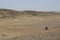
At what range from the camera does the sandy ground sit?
3.49 feet

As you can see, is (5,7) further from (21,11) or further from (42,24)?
(42,24)

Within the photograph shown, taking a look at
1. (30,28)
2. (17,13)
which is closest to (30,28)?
(30,28)

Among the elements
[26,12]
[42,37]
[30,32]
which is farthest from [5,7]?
[42,37]

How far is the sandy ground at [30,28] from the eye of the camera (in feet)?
3.49

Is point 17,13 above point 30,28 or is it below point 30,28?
above

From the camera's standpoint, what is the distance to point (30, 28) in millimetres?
1131

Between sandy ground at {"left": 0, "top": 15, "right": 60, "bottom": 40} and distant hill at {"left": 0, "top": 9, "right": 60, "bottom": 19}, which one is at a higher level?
distant hill at {"left": 0, "top": 9, "right": 60, "bottom": 19}

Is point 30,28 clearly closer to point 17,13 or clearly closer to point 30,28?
point 30,28

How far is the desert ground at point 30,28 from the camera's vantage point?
1.07m

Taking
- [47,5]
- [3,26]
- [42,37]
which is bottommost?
[42,37]

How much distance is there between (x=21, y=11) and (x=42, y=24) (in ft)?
0.72

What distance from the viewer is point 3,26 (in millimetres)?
1072

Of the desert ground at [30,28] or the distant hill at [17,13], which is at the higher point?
the distant hill at [17,13]

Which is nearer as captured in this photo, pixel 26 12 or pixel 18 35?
pixel 18 35
